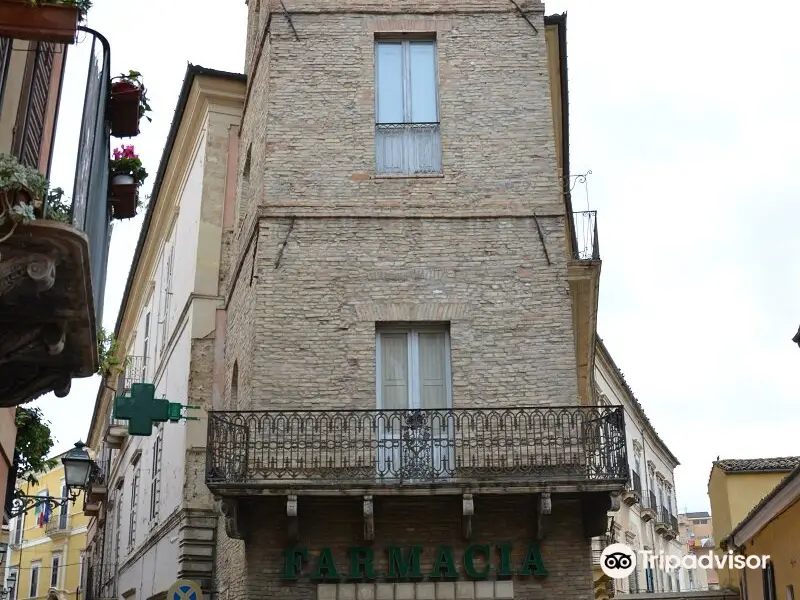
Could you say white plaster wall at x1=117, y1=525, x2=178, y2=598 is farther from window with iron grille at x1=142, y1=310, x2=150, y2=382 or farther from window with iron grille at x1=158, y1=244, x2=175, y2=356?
window with iron grille at x1=142, y1=310, x2=150, y2=382

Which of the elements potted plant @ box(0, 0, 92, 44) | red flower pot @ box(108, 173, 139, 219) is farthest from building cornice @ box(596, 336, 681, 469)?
potted plant @ box(0, 0, 92, 44)

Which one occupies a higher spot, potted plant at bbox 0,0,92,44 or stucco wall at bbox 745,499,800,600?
potted plant at bbox 0,0,92,44

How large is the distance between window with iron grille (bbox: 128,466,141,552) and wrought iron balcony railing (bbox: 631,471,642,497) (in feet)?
47.2

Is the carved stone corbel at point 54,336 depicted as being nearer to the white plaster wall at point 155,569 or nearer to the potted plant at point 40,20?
the potted plant at point 40,20

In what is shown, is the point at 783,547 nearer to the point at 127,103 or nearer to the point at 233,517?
the point at 233,517

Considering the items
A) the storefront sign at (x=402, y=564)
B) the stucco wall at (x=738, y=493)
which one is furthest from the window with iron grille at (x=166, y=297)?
the stucco wall at (x=738, y=493)

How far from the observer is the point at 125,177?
32.1ft

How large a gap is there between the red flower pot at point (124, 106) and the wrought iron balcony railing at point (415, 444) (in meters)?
4.36

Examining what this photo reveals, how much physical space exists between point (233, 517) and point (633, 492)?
19.3 m

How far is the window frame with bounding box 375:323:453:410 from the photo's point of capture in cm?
1332

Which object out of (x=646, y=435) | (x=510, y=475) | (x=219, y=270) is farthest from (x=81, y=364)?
(x=646, y=435)

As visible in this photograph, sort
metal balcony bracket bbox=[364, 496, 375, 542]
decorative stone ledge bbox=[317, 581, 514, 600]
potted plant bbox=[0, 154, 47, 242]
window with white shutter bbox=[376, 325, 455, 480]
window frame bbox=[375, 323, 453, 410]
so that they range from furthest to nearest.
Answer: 1. window frame bbox=[375, 323, 453, 410]
2. window with white shutter bbox=[376, 325, 455, 480]
3. decorative stone ledge bbox=[317, 581, 514, 600]
4. metal balcony bracket bbox=[364, 496, 375, 542]
5. potted plant bbox=[0, 154, 47, 242]

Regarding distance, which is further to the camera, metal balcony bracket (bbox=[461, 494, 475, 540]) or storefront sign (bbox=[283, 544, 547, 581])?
storefront sign (bbox=[283, 544, 547, 581])

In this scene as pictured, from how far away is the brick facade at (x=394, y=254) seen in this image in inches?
499
